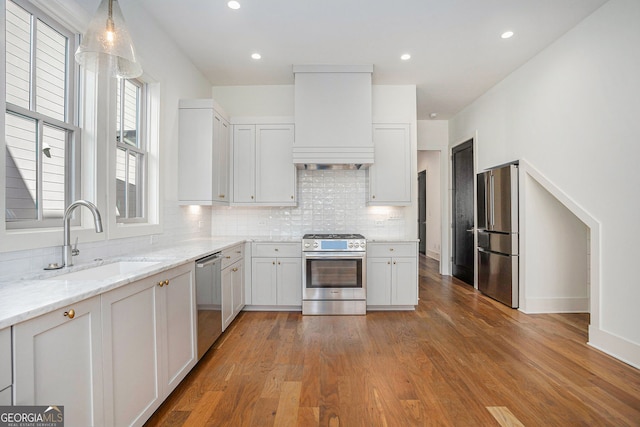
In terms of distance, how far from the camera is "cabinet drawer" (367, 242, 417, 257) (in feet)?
11.8

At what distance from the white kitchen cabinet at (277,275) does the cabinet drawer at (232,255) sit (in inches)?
8.2

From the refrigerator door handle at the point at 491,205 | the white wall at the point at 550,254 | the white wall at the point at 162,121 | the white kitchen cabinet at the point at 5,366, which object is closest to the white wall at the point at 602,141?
the white wall at the point at 550,254

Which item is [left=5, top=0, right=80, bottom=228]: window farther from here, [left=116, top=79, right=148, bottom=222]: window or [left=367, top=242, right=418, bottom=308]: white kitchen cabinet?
[left=367, top=242, right=418, bottom=308]: white kitchen cabinet

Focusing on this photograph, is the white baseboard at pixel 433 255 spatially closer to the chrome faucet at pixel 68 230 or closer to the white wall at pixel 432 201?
the white wall at pixel 432 201

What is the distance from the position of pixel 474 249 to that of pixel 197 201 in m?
4.17

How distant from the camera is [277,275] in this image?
3.58 metres

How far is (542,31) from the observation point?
291 cm

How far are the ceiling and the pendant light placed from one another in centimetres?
95

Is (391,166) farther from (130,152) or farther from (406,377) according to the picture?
(130,152)

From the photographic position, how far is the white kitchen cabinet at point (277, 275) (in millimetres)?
3578

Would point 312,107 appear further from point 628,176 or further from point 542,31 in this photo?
point 628,176

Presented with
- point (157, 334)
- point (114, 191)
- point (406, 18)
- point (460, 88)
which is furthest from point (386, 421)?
point (460, 88)

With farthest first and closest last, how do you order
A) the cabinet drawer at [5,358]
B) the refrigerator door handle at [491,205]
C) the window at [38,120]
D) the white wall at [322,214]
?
the white wall at [322,214], the refrigerator door handle at [491,205], the window at [38,120], the cabinet drawer at [5,358]

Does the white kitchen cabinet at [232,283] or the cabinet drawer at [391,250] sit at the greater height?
the cabinet drawer at [391,250]
